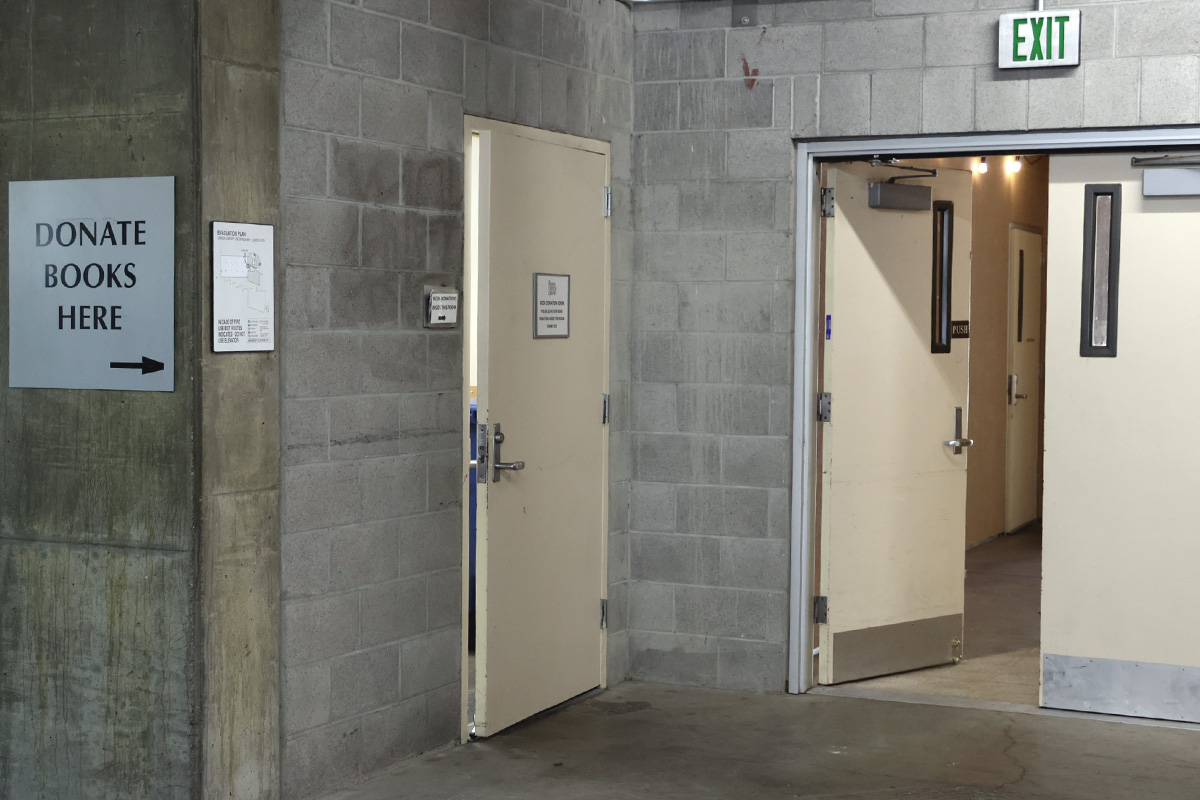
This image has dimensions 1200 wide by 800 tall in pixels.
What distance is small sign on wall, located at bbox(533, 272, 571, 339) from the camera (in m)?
4.68

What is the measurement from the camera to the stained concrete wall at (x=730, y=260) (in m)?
4.91

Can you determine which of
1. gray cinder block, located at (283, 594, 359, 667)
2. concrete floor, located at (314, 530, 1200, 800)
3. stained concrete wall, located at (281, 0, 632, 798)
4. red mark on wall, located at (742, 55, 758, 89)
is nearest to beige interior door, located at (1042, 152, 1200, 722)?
concrete floor, located at (314, 530, 1200, 800)

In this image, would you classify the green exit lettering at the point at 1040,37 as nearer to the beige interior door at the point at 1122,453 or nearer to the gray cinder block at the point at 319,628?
the beige interior door at the point at 1122,453

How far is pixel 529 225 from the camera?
4617 mm

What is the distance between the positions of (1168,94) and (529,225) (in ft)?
7.23

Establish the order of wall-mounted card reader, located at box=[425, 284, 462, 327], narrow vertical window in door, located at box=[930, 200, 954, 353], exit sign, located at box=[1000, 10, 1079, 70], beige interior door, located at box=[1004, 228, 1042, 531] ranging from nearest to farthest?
wall-mounted card reader, located at box=[425, 284, 462, 327] < exit sign, located at box=[1000, 10, 1079, 70] < narrow vertical window in door, located at box=[930, 200, 954, 353] < beige interior door, located at box=[1004, 228, 1042, 531]

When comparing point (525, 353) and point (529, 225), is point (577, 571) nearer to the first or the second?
point (525, 353)

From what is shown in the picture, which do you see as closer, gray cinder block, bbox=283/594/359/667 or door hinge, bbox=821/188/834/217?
gray cinder block, bbox=283/594/359/667

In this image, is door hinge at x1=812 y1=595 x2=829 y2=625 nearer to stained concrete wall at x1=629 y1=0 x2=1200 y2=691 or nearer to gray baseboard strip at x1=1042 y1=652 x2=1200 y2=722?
stained concrete wall at x1=629 y1=0 x2=1200 y2=691

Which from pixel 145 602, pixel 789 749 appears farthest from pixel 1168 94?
pixel 145 602

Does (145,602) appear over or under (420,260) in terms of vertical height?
under

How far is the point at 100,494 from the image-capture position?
3.54 metres

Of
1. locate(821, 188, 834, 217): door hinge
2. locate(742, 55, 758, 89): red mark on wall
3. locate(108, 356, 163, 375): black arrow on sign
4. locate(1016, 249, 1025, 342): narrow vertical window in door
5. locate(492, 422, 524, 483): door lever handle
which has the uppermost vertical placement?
locate(742, 55, 758, 89): red mark on wall

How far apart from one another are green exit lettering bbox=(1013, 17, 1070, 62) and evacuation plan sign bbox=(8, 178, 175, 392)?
294 cm
